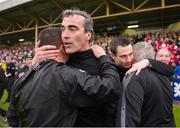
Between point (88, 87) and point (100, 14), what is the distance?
600 inches

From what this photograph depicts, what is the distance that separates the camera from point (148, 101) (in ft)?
8.68

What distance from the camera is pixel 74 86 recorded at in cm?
219

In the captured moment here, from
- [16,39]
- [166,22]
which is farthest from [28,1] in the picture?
[16,39]

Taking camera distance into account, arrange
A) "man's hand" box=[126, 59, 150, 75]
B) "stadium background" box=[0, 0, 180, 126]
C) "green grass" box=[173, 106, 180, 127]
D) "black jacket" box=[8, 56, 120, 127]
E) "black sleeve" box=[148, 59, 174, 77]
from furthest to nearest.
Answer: "stadium background" box=[0, 0, 180, 126]
"green grass" box=[173, 106, 180, 127]
"black sleeve" box=[148, 59, 174, 77]
"man's hand" box=[126, 59, 150, 75]
"black jacket" box=[8, 56, 120, 127]

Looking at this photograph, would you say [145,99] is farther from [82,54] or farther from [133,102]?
[82,54]

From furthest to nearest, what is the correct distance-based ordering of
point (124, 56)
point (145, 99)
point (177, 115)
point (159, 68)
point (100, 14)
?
point (100, 14) < point (177, 115) < point (124, 56) < point (159, 68) < point (145, 99)

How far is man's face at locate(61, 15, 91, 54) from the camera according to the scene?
2.41m

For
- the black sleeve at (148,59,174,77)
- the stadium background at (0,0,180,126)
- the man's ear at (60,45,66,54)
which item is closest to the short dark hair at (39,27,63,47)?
the man's ear at (60,45,66,54)

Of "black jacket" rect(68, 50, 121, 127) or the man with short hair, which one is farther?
the man with short hair

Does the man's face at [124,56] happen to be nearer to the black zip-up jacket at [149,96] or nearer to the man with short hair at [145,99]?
the man with short hair at [145,99]

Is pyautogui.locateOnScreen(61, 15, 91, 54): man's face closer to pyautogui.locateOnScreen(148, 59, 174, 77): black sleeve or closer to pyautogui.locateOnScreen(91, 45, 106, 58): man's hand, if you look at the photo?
pyautogui.locateOnScreen(91, 45, 106, 58): man's hand

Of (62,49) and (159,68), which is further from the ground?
(62,49)

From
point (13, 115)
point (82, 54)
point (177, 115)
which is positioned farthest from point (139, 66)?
point (177, 115)

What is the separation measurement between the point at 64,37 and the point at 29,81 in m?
0.40
